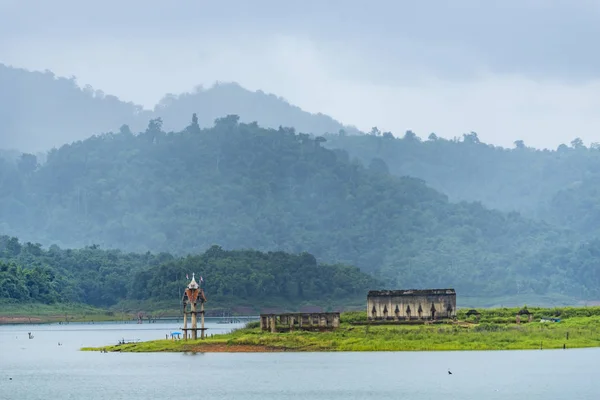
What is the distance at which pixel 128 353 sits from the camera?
115375mm

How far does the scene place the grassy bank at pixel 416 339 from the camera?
107188 mm

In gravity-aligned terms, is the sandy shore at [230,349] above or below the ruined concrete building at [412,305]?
below

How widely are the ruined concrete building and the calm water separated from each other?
2246cm

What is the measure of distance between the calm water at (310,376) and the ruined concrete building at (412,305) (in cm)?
2246

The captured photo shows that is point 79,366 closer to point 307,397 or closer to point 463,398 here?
point 307,397

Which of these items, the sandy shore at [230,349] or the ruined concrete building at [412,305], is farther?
the ruined concrete building at [412,305]

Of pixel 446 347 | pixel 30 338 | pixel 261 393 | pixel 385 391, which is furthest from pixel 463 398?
pixel 30 338

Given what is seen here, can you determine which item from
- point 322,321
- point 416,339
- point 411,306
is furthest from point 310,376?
point 411,306

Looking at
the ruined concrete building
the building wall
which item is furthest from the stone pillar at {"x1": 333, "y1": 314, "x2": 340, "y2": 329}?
the building wall

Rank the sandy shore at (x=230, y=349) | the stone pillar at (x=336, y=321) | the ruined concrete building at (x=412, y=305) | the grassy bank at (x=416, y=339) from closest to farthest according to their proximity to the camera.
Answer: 1. the grassy bank at (x=416, y=339)
2. the sandy shore at (x=230, y=349)
3. the stone pillar at (x=336, y=321)
4. the ruined concrete building at (x=412, y=305)

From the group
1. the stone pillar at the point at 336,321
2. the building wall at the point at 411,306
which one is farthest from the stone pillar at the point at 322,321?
the building wall at the point at 411,306

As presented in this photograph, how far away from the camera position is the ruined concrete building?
12900 cm

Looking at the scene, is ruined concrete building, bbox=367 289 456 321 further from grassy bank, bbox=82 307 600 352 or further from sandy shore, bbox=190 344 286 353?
sandy shore, bbox=190 344 286 353

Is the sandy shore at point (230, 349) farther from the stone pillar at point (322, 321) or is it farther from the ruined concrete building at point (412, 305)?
the ruined concrete building at point (412, 305)
